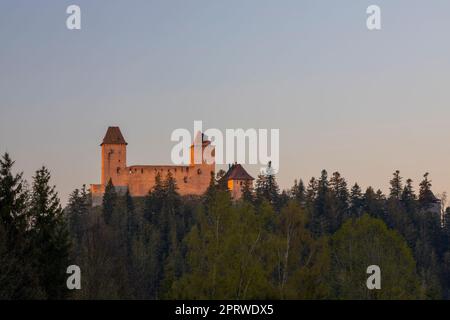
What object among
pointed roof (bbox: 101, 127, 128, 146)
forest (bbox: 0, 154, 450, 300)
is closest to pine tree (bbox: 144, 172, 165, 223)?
pointed roof (bbox: 101, 127, 128, 146)

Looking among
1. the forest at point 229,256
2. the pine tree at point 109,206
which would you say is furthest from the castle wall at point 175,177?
the forest at point 229,256

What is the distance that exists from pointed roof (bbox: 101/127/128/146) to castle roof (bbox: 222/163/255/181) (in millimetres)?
18387

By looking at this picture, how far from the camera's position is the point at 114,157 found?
157 meters

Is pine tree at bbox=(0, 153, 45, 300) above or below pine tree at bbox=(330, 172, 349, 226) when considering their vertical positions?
below

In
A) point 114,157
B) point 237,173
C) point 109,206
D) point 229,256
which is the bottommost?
point 229,256

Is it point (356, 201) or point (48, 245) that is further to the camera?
point (356, 201)

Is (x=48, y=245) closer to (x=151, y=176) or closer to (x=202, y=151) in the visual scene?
(x=151, y=176)

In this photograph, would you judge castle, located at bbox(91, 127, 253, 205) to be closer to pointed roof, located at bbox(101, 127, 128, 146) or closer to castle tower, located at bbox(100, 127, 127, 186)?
castle tower, located at bbox(100, 127, 127, 186)

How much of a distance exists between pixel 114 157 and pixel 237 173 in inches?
802

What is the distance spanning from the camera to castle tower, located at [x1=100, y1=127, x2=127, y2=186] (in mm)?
153250

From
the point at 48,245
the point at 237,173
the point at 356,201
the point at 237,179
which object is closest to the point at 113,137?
the point at 237,173

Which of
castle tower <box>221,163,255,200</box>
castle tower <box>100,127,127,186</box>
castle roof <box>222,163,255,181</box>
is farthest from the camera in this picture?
castle roof <box>222,163,255,181</box>

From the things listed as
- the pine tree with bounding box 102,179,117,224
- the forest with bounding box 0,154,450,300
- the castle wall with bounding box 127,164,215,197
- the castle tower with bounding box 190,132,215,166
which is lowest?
the forest with bounding box 0,154,450,300

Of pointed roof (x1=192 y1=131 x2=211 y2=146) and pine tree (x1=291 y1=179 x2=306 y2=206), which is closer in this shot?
pine tree (x1=291 y1=179 x2=306 y2=206)
